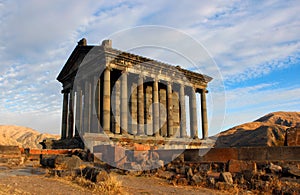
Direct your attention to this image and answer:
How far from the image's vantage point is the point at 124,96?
79.6 feet

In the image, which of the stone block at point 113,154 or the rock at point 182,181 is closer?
the rock at point 182,181

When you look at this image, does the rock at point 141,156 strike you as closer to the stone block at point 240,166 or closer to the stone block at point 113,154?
the stone block at point 113,154

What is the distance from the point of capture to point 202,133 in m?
31.8

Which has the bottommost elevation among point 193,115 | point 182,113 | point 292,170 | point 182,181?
point 182,181

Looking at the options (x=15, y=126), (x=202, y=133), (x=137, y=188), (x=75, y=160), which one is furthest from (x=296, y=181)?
(x=15, y=126)

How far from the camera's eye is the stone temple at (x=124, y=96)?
2419 cm

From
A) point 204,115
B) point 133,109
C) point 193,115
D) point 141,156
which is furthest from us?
point 204,115

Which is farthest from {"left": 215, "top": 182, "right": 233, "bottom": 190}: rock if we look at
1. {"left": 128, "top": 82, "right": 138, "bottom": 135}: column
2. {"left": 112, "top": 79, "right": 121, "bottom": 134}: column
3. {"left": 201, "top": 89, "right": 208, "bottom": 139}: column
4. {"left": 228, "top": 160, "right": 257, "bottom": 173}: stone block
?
{"left": 201, "top": 89, "right": 208, "bottom": 139}: column

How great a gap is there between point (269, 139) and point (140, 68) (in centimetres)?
1658

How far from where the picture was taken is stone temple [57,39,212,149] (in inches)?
952

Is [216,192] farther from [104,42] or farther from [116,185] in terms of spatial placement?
[104,42]

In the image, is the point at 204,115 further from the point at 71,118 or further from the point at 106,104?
the point at 71,118

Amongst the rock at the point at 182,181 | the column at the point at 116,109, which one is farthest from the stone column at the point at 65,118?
the rock at the point at 182,181

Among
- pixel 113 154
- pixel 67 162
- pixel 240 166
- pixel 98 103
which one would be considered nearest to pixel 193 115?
pixel 98 103
